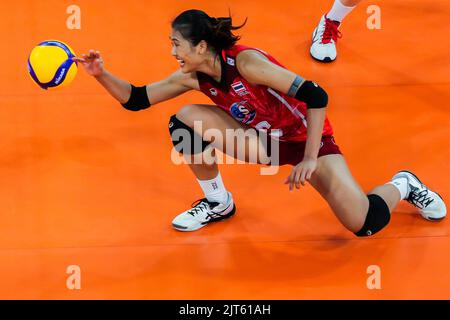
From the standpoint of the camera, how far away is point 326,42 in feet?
17.2

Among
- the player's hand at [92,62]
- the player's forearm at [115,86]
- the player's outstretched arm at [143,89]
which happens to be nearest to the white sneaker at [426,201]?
the player's outstretched arm at [143,89]

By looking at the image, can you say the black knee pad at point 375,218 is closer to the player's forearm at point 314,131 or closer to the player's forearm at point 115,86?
the player's forearm at point 314,131

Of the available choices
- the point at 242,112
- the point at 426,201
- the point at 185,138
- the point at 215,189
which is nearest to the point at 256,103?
the point at 242,112

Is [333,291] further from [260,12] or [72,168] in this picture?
[260,12]

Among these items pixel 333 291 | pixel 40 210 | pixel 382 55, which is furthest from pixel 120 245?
pixel 382 55

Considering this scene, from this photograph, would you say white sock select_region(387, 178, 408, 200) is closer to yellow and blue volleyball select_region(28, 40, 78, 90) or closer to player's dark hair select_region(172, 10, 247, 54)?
player's dark hair select_region(172, 10, 247, 54)

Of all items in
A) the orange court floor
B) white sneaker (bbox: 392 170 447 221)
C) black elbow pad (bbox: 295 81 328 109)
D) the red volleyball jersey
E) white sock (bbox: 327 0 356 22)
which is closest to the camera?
black elbow pad (bbox: 295 81 328 109)

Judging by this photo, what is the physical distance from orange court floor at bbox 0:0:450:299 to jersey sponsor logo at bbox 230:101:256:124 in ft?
2.05

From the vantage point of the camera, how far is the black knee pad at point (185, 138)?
12.7 ft

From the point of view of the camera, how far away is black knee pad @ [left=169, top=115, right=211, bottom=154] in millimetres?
3857

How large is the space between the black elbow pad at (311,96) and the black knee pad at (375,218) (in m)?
0.66

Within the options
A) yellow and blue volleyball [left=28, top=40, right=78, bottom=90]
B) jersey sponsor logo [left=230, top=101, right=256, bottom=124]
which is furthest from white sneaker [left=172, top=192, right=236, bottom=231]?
yellow and blue volleyball [left=28, top=40, right=78, bottom=90]

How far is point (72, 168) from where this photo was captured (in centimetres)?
447

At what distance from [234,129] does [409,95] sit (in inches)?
63.8
